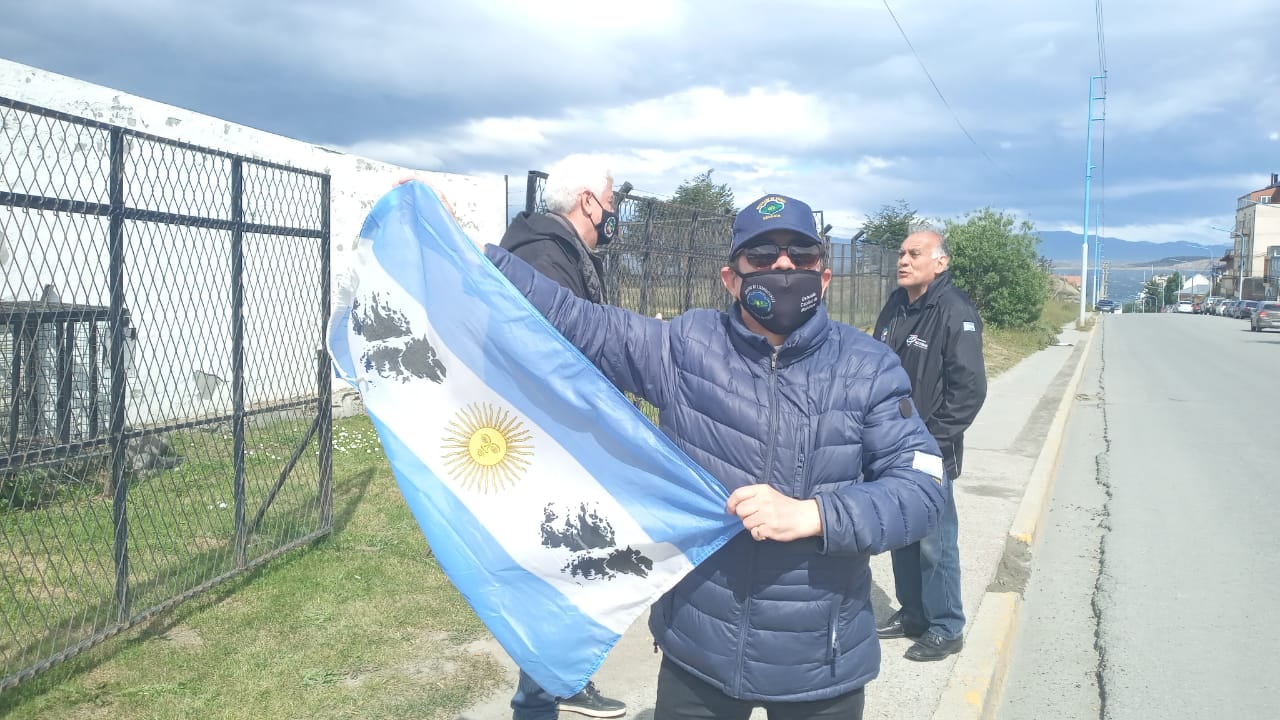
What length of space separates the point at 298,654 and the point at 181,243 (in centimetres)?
604

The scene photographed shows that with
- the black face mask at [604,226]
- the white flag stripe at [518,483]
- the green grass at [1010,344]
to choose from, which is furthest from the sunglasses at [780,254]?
the green grass at [1010,344]

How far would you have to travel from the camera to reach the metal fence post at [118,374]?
4035mm

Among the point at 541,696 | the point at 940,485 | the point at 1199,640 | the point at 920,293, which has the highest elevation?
the point at 920,293

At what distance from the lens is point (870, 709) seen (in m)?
3.95

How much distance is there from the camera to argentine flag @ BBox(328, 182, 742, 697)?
241 centimetres

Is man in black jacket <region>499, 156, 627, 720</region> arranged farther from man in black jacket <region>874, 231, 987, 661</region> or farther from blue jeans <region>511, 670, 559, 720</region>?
man in black jacket <region>874, 231, 987, 661</region>

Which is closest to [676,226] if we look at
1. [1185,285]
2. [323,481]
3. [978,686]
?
[323,481]

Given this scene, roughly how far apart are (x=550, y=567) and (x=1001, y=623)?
3.38 meters

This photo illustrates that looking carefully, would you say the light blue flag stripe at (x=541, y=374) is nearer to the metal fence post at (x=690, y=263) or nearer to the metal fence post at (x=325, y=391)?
the metal fence post at (x=325, y=391)

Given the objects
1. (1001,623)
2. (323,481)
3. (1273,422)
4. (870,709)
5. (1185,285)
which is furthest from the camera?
(1185,285)

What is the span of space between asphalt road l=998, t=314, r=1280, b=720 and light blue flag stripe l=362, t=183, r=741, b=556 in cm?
274

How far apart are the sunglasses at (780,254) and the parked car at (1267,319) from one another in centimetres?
4619

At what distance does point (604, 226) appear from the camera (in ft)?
11.6

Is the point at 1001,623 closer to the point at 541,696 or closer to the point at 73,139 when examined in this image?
the point at 541,696
